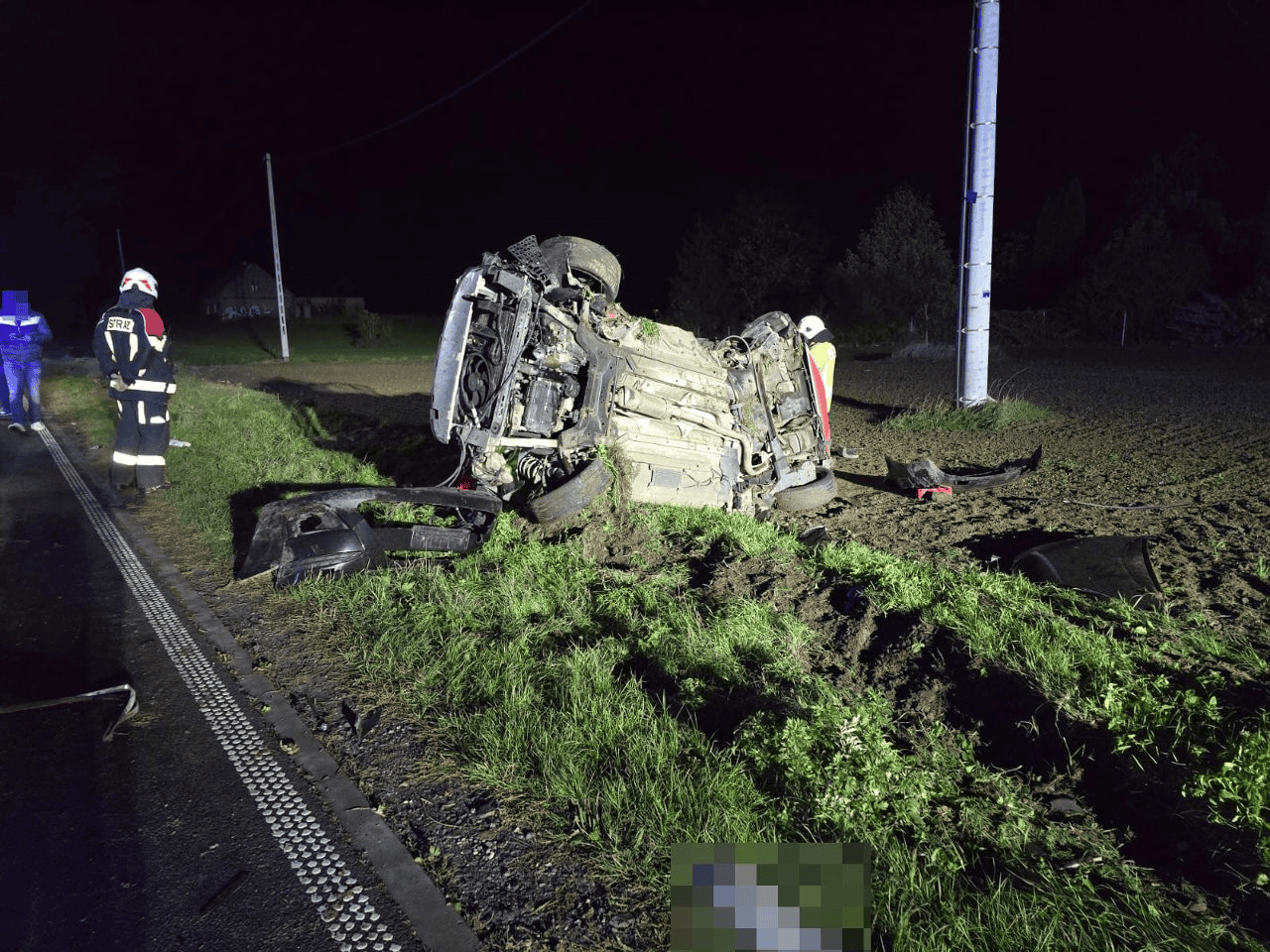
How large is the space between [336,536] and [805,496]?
4104 millimetres

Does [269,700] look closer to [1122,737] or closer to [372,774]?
[372,774]

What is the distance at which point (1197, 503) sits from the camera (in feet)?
21.9

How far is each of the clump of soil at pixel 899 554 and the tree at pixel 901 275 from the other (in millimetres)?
16801

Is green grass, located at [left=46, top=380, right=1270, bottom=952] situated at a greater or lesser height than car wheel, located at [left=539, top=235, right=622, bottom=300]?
lesser

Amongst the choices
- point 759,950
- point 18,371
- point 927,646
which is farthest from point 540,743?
point 18,371

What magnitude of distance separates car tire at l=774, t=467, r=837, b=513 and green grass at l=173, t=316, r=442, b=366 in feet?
75.8

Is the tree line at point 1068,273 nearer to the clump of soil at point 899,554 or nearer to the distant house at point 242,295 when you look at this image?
the clump of soil at point 899,554

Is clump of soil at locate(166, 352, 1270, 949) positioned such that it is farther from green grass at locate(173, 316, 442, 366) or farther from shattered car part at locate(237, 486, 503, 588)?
green grass at locate(173, 316, 442, 366)

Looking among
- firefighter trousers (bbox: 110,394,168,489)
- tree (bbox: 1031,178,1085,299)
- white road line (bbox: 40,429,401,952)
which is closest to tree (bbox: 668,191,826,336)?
tree (bbox: 1031,178,1085,299)

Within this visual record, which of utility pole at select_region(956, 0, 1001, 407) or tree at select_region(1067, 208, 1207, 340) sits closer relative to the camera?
utility pole at select_region(956, 0, 1001, 407)

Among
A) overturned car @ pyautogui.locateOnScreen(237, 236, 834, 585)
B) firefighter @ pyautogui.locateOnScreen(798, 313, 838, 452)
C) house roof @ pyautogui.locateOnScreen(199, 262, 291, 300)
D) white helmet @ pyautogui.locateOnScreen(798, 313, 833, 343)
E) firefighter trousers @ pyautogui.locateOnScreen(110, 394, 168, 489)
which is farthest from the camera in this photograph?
house roof @ pyautogui.locateOnScreen(199, 262, 291, 300)

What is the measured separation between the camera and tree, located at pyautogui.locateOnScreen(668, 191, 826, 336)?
3903cm

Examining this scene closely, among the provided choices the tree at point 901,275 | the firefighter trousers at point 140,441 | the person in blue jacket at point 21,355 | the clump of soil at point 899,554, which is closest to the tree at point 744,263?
the tree at point 901,275

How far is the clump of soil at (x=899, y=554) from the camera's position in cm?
257
